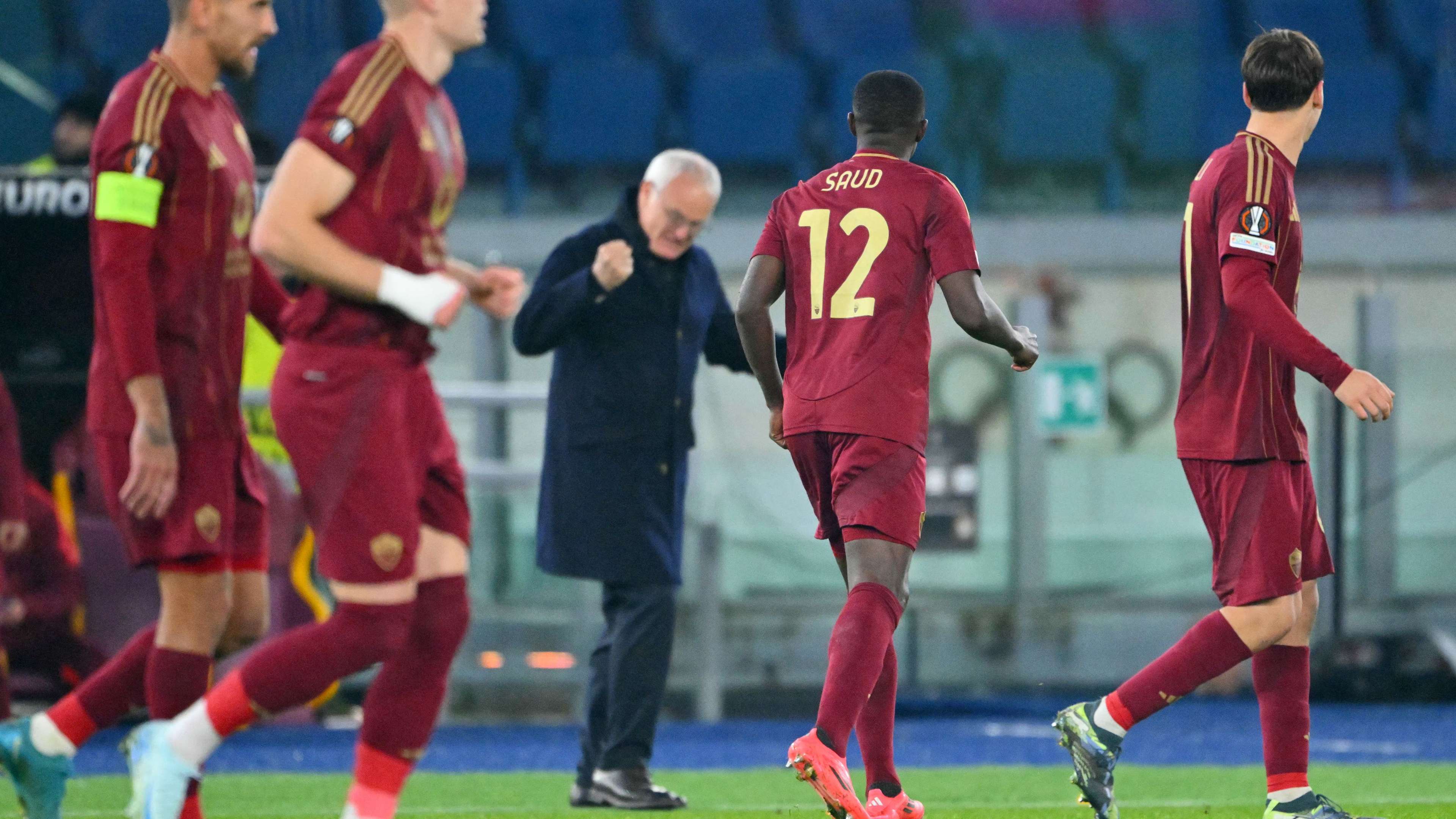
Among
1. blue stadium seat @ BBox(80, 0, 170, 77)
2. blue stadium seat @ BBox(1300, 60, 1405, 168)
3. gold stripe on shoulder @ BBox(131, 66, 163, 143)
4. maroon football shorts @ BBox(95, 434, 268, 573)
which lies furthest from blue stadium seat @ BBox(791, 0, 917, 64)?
maroon football shorts @ BBox(95, 434, 268, 573)

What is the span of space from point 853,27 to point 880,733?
10.5 metres

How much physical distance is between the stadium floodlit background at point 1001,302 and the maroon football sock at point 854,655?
123 inches

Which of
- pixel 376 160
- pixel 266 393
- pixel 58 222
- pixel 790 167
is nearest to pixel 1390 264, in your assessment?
pixel 790 167

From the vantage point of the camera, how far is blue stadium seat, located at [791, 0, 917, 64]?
13.6 metres

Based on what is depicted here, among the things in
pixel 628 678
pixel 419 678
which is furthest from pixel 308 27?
pixel 419 678

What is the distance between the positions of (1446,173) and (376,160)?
11.1 m

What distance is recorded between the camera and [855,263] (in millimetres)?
3861

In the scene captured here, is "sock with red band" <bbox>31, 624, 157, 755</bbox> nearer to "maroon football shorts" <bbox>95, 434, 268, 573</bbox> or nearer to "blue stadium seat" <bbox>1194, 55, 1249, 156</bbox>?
"maroon football shorts" <bbox>95, 434, 268, 573</bbox>

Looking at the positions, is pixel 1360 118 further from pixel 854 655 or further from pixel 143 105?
pixel 143 105

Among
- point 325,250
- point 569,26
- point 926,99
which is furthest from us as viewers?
point 569,26

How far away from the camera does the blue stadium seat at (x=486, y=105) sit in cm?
1266

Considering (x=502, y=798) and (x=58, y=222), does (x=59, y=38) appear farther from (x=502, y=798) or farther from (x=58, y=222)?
(x=502, y=798)

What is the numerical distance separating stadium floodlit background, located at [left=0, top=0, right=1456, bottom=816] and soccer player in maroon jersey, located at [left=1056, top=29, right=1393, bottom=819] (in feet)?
9.09

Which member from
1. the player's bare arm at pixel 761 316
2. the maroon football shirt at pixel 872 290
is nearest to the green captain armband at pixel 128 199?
the player's bare arm at pixel 761 316
